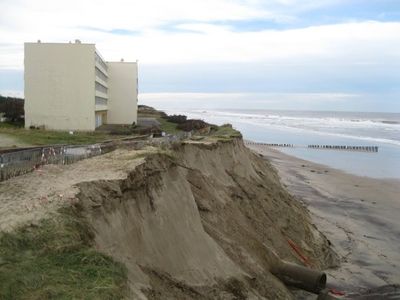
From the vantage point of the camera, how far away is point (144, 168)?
14.6 m

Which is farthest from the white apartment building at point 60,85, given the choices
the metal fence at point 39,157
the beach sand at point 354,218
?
the metal fence at point 39,157

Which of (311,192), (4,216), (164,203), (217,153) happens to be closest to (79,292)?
(4,216)

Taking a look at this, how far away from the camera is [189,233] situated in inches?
559

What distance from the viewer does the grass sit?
7.94 metres

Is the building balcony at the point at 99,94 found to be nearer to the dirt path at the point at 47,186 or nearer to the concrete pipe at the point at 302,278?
the dirt path at the point at 47,186

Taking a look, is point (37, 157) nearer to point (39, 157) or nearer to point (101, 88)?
point (39, 157)

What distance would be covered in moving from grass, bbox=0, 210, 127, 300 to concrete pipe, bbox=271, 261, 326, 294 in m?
8.20

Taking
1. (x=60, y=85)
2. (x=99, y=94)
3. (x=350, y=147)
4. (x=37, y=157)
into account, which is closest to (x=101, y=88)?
(x=99, y=94)

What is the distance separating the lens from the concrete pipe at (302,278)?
15.9m

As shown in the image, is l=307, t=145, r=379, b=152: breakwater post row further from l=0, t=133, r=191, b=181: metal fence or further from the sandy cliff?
l=0, t=133, r=191, b=181: metal fence

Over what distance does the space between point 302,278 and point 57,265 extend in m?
9.42

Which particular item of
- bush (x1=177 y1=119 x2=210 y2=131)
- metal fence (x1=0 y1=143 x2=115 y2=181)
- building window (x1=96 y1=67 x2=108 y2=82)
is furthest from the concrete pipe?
building window (x1=96 y1=67 x2=108 y2=82)

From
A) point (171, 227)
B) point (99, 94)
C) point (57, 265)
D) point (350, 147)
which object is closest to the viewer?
point (57, 265)

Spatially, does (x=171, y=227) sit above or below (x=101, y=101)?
below
